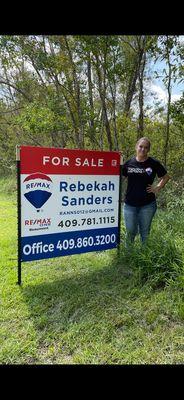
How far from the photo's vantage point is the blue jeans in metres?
3.75

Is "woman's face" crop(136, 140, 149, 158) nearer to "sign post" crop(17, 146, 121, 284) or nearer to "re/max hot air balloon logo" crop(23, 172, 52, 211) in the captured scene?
"sign post" crop(17, 146, 121, 284)

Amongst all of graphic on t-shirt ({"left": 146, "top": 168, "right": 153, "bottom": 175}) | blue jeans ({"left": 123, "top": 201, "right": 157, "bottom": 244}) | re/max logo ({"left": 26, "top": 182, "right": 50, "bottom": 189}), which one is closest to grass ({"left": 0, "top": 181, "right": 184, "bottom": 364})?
blue jeans ({"left": 123, "top": 201, "right": 157, "bottom": 244})

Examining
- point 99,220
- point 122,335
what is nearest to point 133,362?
point 122,335

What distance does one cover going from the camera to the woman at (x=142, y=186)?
3.68 m

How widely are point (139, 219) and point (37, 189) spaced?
1.26 meters

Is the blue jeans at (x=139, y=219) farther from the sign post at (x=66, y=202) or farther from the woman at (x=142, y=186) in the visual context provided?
the sign post at (x=66, y=202)

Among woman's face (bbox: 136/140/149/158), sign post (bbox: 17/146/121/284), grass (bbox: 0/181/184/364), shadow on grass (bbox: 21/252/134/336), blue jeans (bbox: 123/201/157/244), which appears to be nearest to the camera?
grass (bbox: 0/181/184/364)

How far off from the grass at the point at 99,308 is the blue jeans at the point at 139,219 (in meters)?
0.16

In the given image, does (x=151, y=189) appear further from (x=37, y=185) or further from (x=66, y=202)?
(x=37, y=185)

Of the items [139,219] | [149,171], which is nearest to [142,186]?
[149,171]

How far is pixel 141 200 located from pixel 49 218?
1.06m

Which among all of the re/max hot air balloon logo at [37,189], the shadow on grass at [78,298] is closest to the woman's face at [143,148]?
the re/max hot air balloon logo at [37,189]
